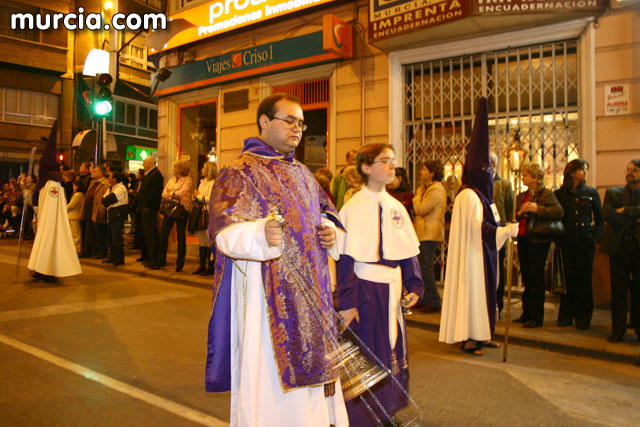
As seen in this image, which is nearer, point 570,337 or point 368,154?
point 368,154

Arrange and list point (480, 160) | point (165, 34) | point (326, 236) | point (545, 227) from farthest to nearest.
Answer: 1. point (165, 34)
2. point (545, 227)
3. point (480, 160)
4. point (326, 236)

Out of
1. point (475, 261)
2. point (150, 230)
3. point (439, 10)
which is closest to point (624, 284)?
point (475, 261)

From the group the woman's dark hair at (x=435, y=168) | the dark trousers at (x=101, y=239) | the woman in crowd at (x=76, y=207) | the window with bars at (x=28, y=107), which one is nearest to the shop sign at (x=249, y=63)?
the woman in crowd at (x=76, y=207)

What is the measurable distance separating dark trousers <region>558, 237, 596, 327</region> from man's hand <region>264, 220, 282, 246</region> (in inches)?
196

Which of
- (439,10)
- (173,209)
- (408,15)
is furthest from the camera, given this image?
(173,209)

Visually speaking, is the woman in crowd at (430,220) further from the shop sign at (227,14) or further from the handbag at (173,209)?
the shop sign at (227,14)

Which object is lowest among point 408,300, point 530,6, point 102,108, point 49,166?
point 408,300

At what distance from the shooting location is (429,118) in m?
9.34

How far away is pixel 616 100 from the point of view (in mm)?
7312

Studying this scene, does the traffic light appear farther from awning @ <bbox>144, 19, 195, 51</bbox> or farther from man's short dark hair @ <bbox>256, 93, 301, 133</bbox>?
man's short dark hair @ <bbox>256, 93, 301, 133</bbox>

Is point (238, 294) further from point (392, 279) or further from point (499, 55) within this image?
point (499, 55)

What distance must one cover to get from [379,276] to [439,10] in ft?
19.9

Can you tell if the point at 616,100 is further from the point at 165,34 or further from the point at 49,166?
the point at 165,34

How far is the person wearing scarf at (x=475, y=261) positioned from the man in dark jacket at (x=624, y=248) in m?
1.37
